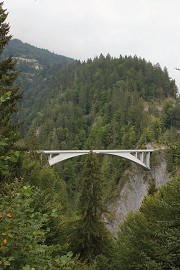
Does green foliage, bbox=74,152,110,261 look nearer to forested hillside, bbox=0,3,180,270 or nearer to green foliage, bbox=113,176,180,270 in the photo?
forested hillside, bbox=0,3,180,270

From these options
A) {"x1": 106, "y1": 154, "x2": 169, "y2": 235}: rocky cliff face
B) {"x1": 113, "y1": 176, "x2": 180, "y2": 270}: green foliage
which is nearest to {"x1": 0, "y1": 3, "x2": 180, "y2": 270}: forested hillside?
{"x1": 113, "y1": 176, "x2": 180, "y2": 270}: green foliage

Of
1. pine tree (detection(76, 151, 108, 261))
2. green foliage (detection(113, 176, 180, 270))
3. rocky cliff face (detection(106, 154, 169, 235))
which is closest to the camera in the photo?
green foliage (detection(113, 176, 180, 270))

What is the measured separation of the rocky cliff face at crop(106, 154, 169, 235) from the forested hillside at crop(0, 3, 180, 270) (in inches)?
38.8

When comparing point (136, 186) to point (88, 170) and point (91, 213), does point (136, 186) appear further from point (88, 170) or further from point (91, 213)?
point (88, 170)

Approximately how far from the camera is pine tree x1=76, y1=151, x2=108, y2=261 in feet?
59.3

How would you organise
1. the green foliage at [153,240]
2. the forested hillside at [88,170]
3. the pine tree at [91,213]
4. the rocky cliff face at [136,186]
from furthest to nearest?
the rocky cliff face at [136,186], the pine tree at [91,213], the green foliage at [153,240], the forested hillside at [88,170]

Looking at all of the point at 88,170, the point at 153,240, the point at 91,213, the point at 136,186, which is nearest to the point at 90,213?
the point at 91,213

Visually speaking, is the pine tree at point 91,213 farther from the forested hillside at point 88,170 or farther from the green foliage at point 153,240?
the green foliage at point 153,240

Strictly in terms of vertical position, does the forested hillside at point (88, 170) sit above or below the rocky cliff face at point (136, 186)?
above

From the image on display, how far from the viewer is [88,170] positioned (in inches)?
722

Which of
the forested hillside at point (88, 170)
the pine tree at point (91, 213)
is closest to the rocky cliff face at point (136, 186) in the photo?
the forested hillside at point (88, 170)

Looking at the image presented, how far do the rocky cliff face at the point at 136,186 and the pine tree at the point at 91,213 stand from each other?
39753 mm

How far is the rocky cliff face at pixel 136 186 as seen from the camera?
195 feet

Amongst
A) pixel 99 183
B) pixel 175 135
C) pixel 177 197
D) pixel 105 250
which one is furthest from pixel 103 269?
pixel 175 135
